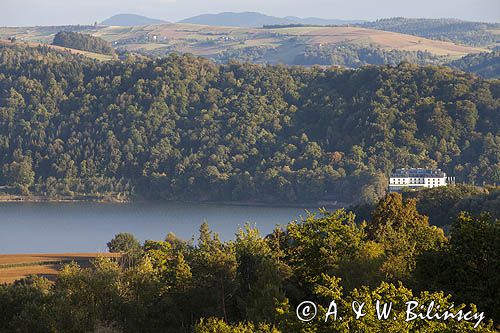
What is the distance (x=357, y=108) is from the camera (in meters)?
102

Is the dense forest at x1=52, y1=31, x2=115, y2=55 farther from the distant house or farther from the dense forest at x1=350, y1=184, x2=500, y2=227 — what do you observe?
the dense forest at x1=350, y1=184, x2=500, y2=227

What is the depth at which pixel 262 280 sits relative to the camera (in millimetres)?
23594

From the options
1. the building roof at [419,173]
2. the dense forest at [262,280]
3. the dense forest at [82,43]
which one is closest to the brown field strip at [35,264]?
the dense forest at [262,280]

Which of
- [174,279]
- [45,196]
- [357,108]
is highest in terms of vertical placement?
[174,279]

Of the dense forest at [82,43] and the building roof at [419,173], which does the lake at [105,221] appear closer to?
the building roof at [419,173]

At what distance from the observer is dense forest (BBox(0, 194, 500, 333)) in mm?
19391

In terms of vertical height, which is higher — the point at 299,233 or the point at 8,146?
the point at 299,233

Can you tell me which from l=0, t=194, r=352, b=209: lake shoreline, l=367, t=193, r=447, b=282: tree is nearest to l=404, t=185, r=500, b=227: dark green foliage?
l=367, t=193, r=447, b=282: tree

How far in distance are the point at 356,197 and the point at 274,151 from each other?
64.3ft

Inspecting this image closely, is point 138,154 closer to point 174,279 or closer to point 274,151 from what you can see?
point 274,151

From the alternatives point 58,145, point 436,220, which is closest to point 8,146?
point 58,145

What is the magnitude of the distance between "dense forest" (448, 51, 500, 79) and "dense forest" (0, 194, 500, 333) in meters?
122

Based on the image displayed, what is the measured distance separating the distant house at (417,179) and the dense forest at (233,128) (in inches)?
45.8

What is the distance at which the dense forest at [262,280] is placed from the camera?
63.6 ft
